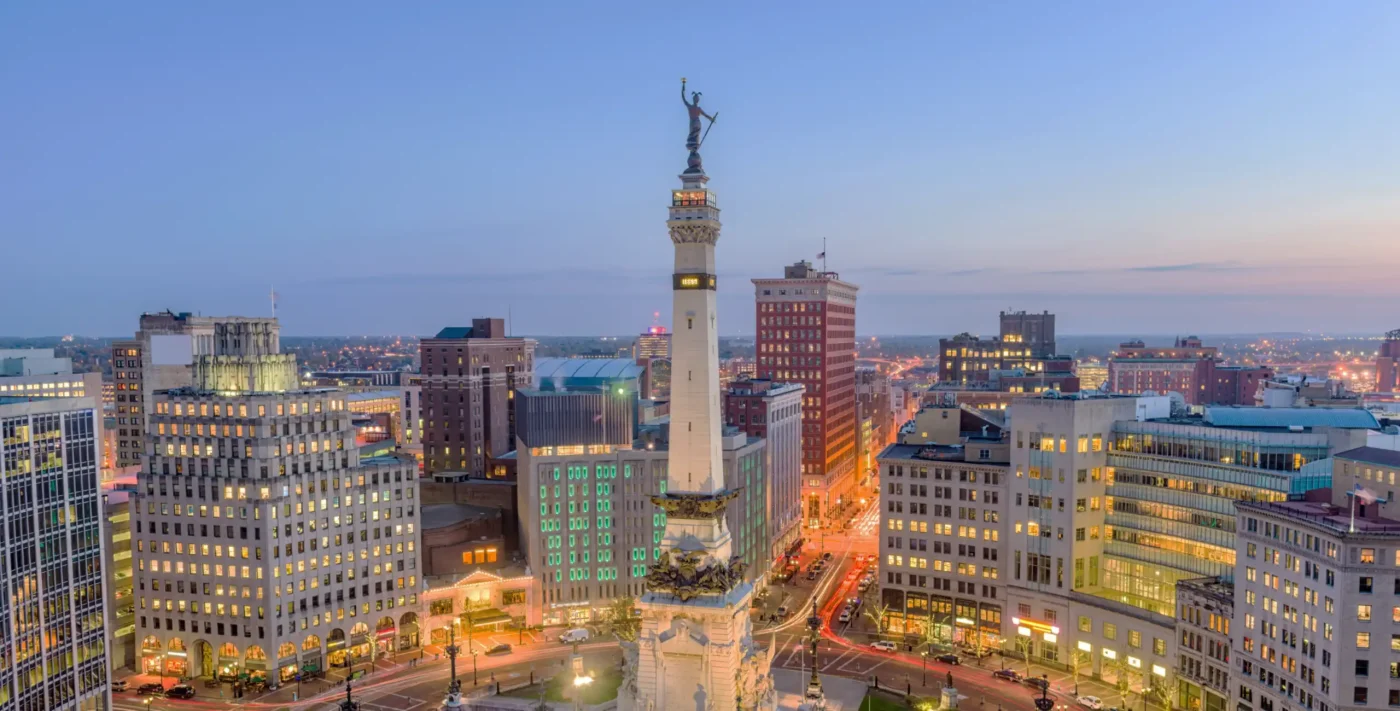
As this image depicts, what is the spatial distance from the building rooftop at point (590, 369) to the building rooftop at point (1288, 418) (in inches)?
3059

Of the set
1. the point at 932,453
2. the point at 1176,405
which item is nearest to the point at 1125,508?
the point at 932,453

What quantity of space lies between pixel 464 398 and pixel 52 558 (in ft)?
318

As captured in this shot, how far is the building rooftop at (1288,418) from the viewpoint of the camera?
108 metres

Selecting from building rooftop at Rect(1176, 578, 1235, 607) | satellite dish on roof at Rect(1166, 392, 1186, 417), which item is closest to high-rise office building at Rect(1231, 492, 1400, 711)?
building rooftop at Rect(1176, 578, 1235, 607)

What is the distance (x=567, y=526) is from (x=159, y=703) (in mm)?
49928

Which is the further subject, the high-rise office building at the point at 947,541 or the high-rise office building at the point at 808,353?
the high-rise office building at the point at 808,353

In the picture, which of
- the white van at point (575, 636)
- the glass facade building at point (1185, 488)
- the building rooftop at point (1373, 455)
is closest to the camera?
the building rooftop at point (1373, 455)

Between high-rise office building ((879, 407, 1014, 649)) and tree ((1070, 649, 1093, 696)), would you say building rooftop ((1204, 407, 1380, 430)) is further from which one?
tree ((1070, 649, 1093, 696))

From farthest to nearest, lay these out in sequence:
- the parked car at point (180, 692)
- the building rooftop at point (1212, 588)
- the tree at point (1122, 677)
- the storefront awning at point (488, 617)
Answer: the storefront awning at point (488, 617) → the parked car at point (180, 692) → the tree at point (1122, 677) → the building rooftop at point (1212, 588)

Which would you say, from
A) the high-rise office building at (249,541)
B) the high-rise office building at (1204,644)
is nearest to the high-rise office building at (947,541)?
the high-rise office building at (1204,644)

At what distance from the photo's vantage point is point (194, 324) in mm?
196000

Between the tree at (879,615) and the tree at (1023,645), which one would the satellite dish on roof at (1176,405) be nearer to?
the tree at (1023,645)

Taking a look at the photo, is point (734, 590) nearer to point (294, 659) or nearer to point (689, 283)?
point (689, 283)

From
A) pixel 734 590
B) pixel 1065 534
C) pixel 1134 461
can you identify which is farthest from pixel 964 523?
pixel 734 590
